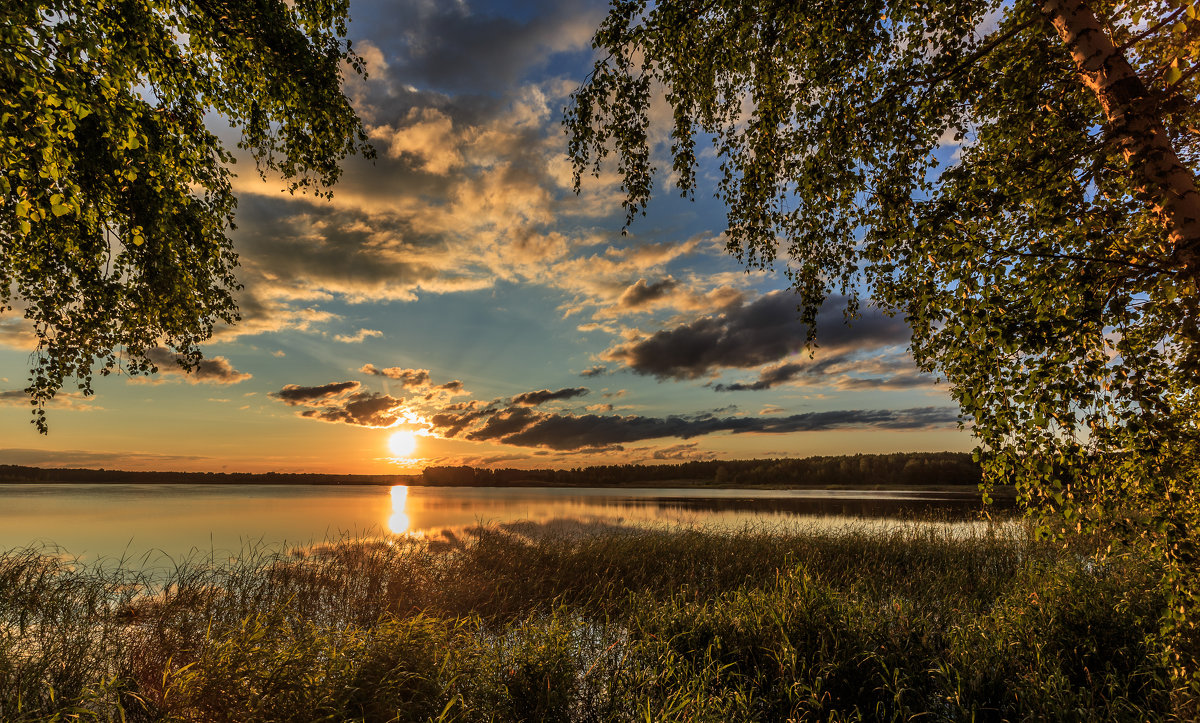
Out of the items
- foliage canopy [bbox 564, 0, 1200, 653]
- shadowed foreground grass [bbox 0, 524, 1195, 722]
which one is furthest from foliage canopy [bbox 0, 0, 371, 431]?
foliage canopy [bbox 564, 0, 1200, 653]

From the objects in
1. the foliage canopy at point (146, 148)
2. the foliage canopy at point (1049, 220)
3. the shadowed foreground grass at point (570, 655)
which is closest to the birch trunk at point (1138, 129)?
the foliage canopy at point (1049, 220)

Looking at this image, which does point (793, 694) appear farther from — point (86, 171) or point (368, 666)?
point (86, 171)

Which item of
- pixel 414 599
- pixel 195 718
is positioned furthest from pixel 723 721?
pixel 414 599

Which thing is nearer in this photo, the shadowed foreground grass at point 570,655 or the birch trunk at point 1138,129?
the birch trunk at point 1138,129

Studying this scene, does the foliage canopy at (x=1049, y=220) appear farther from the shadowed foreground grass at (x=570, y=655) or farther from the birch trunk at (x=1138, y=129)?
the shadowed foreground grass at (x=570, y=655)

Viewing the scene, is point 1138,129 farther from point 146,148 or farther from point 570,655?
point 146,148

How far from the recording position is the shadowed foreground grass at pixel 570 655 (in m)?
5.05

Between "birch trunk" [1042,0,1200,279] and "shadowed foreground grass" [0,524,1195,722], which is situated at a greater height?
"birch trunk" [1042,0,1200,279]

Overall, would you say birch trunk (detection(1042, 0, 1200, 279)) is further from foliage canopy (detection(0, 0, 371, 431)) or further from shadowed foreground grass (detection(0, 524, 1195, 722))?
foliage canopy (detection(0, 0, 371, 431))

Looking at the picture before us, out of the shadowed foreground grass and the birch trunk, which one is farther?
the shadowed foreground grass

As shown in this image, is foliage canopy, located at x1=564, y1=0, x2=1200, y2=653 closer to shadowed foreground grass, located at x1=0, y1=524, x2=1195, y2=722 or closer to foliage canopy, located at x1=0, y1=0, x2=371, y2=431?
shadowed foreground grass, located at x1=0, y1=524, x2=1195, y2=722

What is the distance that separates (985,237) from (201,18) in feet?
34.8

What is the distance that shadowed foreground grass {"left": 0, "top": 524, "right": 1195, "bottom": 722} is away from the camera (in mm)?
5047

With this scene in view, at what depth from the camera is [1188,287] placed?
3725 mm
